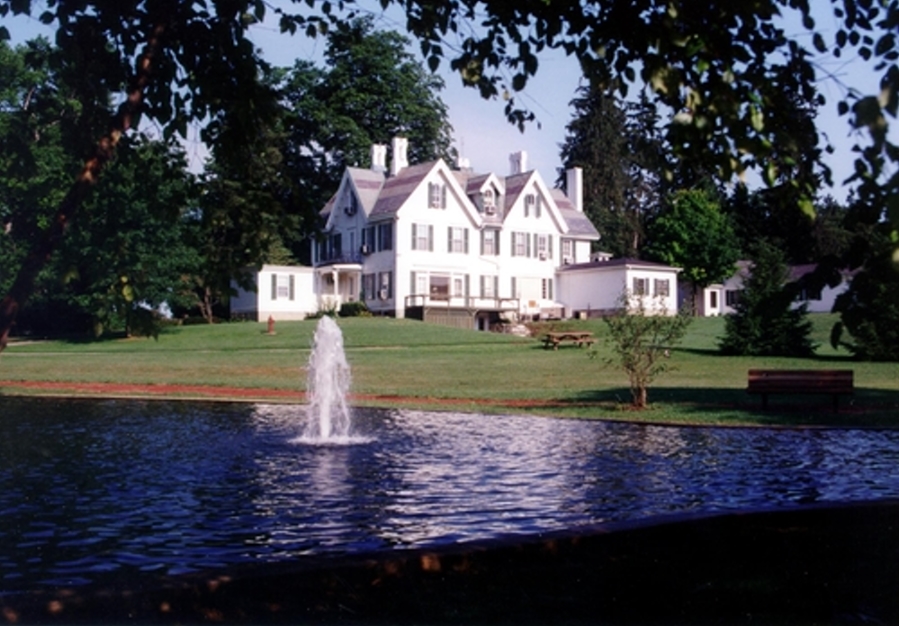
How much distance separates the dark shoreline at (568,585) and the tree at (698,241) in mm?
75613

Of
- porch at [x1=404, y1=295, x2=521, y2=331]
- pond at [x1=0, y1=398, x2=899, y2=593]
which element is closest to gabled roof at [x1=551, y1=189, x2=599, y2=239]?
porch at [x1=404, y1=295, x2=521, y2=331]

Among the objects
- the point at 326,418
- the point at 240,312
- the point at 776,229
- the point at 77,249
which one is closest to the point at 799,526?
the point at 77,249

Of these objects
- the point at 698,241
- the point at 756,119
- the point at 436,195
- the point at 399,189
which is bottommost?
the point at 756,119

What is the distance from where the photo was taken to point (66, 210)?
239 inches

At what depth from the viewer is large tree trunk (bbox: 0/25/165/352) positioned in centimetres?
592

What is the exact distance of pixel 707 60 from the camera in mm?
5832

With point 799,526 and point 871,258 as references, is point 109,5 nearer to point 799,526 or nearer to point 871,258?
point 871,258

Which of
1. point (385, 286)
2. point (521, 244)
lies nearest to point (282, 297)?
point (385, 286)

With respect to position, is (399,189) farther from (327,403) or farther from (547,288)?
(327,403)

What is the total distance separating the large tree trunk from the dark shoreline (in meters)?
1.76

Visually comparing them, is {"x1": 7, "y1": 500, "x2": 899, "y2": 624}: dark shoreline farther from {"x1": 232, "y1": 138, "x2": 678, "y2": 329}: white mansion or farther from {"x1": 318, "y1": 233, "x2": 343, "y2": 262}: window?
{"x1": 318, "y1": 233, "x2": 343, "y2": 262}: window

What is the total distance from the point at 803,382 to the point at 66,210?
2005 cm

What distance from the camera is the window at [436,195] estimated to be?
2650 inches

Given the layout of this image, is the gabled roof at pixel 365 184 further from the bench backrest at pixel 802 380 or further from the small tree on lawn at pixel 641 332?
the bench backrest at pixel 802 380
